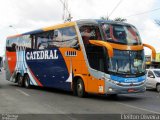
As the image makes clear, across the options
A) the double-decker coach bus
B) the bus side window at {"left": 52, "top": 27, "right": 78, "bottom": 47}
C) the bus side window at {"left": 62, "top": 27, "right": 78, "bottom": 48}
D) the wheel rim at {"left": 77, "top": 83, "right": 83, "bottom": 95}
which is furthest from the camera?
the bus side window at {"left": 52, "top": 27, "right": 78, "bottom": 47}

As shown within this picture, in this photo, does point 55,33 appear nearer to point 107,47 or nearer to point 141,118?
point 107,47

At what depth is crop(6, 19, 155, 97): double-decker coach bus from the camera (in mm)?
18469

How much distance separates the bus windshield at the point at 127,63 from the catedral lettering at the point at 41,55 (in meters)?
5.20

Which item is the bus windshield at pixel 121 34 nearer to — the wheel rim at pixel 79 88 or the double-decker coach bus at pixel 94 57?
the double-decker coach bus at pixel 94 57

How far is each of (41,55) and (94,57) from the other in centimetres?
639

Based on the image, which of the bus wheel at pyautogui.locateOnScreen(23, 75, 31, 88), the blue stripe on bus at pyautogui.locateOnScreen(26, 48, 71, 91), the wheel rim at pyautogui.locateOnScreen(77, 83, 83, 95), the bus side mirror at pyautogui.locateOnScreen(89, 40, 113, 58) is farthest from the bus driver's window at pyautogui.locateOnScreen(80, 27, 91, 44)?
the bus wheel at pyautogui.locateOnScreen(23, 75, 31, 88)

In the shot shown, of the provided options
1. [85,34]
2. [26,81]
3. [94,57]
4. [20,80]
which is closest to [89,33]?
[85,34]

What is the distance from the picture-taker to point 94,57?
1922 centimetres

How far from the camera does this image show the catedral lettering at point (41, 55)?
23128mm

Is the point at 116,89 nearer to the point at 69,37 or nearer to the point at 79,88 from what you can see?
the point at 79,88

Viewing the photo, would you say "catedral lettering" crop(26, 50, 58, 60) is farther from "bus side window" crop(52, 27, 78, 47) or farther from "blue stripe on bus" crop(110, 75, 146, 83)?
"blue stripe on bus" crop(110, 75, 146, 83)

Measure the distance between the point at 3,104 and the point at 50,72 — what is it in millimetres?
7491

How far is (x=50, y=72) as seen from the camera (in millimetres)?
23891

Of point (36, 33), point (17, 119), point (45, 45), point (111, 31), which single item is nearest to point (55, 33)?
point (45, 45)
